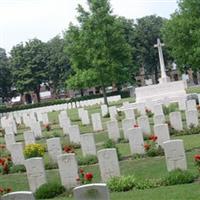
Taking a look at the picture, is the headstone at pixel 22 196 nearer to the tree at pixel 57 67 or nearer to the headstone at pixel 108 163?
the headstone at pixel 108 163

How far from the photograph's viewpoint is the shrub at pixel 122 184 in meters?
11.6

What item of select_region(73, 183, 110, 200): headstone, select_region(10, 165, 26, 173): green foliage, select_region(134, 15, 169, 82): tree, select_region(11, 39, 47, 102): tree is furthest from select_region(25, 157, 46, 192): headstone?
→ select_region(134, 15, 169, 82): tree

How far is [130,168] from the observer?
A: 46.3 ft

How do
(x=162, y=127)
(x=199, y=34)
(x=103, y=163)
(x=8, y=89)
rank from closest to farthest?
1. (x=103, y=163)
2. (x=162, y=127)
3. (x=199, y=34)
4. (x=8, y=89)

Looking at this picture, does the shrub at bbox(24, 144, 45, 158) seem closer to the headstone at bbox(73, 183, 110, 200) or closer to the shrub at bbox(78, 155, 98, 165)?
the shrub at bbox(78, 155, 98, 165)

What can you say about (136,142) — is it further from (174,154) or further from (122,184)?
(122,184)

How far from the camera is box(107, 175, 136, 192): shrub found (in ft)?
38.0

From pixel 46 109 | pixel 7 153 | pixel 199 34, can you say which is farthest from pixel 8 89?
pixel 7 153

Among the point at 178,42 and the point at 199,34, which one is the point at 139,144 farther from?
the point at 178,42

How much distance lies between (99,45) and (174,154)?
93.9 feet

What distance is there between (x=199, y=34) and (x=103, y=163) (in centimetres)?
2880

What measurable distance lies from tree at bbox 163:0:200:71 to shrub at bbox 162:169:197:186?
29.3 m

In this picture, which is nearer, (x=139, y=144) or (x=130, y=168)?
(x=130, y=168)

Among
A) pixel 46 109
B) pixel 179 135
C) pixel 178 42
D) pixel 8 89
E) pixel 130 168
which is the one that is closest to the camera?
pixel 130 168
